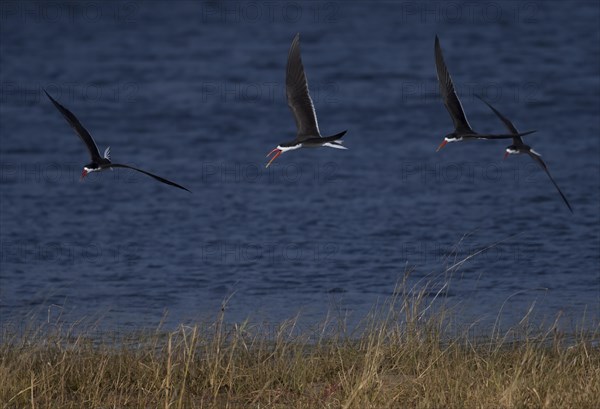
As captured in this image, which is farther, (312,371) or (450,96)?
(450,96)

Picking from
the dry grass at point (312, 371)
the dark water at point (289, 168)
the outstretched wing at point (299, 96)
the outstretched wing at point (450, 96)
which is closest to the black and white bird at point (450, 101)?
the outstretched wing at point (450, 96)

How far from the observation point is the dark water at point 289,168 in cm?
1384

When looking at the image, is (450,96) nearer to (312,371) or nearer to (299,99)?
(299,99)

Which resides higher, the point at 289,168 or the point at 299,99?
the point at 299,99

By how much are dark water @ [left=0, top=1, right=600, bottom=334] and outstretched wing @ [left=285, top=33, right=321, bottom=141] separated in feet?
6.07

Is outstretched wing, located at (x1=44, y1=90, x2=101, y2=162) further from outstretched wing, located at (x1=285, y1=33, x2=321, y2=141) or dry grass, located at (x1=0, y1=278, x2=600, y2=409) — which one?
outstretched wing, located at (x1=285, y1=33, x2=321, y2=141)

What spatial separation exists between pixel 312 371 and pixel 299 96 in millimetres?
2538

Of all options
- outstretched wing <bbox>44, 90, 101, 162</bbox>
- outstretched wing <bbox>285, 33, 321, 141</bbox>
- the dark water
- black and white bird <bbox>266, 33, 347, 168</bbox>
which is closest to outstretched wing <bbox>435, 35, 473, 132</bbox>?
black and white bird <bbox>266, 33, 347, 168</bbox>

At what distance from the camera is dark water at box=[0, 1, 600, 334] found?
13.8 m

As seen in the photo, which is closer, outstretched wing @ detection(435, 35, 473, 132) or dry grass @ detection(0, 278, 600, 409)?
dry grass @ detection(0, 278, 600, 409)

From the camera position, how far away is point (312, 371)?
9641 millimetres

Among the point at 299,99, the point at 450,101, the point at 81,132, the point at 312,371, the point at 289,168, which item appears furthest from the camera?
the point at 289,168

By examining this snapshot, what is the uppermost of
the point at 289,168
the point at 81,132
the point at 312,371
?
the point at 81,132

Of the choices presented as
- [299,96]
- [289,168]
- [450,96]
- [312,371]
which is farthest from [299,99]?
[289,168]
